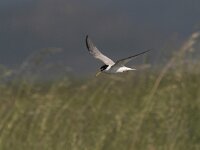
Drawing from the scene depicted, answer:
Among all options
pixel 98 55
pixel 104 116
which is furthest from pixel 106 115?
pixel 98 55

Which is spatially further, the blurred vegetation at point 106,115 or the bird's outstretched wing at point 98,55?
the bird's outstretched wing at point 98,55

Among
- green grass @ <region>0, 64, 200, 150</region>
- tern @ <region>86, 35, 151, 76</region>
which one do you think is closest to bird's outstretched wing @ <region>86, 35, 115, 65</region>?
tern @ <region>86, 35, 151, 76</region>

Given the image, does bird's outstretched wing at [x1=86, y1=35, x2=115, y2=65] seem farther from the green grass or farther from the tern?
the green grass

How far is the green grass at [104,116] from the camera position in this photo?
12.4 ft

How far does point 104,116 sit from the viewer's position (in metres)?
4.20

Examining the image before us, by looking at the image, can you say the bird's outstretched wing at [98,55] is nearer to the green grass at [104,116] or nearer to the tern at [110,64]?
the tern at [110,64]

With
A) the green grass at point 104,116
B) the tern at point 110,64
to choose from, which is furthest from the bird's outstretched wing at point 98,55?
the green grass at point 104,116

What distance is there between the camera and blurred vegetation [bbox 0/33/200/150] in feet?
12.4

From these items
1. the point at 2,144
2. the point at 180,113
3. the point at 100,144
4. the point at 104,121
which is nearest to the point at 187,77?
the point at 180,113

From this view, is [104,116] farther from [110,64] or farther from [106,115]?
[110,64]

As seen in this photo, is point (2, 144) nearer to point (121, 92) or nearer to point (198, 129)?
→ point (121, 92)

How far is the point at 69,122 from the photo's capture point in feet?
13.6

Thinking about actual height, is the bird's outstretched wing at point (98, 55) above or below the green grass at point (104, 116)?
above

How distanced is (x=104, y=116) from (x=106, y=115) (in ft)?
0.15
